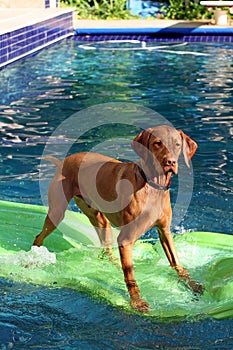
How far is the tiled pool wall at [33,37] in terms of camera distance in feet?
36.9

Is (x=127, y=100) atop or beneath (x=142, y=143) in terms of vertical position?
beneath

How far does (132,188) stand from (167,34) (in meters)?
10.9

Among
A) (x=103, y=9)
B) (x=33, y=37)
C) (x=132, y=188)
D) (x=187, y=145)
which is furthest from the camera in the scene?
(x=103, y=9)

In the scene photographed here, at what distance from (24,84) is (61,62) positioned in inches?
73.5

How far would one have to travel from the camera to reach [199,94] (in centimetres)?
983

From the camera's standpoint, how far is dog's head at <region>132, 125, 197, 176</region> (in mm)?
3660

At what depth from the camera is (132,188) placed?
392 cm

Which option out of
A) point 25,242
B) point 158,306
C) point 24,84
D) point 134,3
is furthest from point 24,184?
point 134,3

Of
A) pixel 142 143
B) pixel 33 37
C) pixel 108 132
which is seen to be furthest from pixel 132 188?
pixel 33 37

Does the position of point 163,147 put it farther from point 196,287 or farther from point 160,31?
point 160,31

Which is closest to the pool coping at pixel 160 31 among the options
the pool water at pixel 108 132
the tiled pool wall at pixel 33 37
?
the tiled pool wall at pixel 33 37

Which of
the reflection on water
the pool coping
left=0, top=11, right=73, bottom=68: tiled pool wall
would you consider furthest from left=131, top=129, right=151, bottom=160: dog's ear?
the pool coping

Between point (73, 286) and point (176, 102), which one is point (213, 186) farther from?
point (176, 102)

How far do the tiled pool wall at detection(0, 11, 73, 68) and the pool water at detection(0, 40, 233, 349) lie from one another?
0.61 ft
